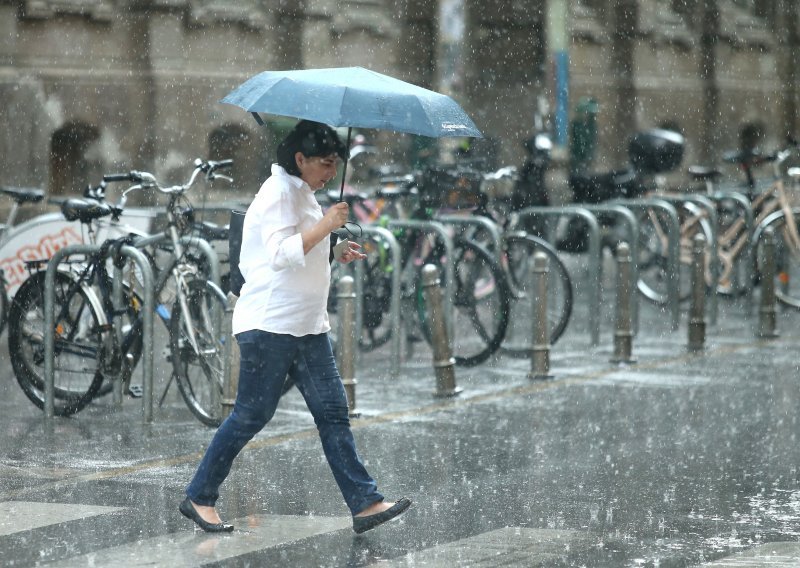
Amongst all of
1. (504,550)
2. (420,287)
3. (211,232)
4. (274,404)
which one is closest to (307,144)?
(274,404)

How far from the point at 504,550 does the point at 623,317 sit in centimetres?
599

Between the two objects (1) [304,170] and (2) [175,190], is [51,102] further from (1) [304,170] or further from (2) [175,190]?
(1) [304,170]

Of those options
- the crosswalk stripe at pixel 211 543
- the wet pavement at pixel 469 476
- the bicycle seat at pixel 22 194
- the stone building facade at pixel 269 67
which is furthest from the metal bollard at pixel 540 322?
the stone building facade at pixel 269 67

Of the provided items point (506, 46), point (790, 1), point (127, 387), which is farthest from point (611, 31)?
point (127, 387)

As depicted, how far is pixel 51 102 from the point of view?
64.1 feet

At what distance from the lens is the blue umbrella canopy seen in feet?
22.6

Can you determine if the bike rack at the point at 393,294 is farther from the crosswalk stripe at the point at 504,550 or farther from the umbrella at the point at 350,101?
the crosswalk stripe at the point at 504,550

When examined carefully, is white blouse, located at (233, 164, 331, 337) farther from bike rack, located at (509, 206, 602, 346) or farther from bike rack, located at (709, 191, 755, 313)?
bike rack, located at (709, 191, 755, 313)

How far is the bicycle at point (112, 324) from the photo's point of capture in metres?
9.59

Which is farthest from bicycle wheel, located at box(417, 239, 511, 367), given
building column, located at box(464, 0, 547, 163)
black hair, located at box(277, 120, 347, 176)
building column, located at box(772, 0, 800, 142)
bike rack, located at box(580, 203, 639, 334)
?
building column, located at box(772, 0, 800, 142)

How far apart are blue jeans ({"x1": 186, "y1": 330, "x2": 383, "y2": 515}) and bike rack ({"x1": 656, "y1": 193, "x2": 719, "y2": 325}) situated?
321 inches

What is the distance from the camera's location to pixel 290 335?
22.5 ft

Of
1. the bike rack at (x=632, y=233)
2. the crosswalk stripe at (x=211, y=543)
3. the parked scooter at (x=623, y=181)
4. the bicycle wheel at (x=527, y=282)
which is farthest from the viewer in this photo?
the parked scooter at (x=623, y=181)

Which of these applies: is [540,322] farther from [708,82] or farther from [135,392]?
[708,82]
